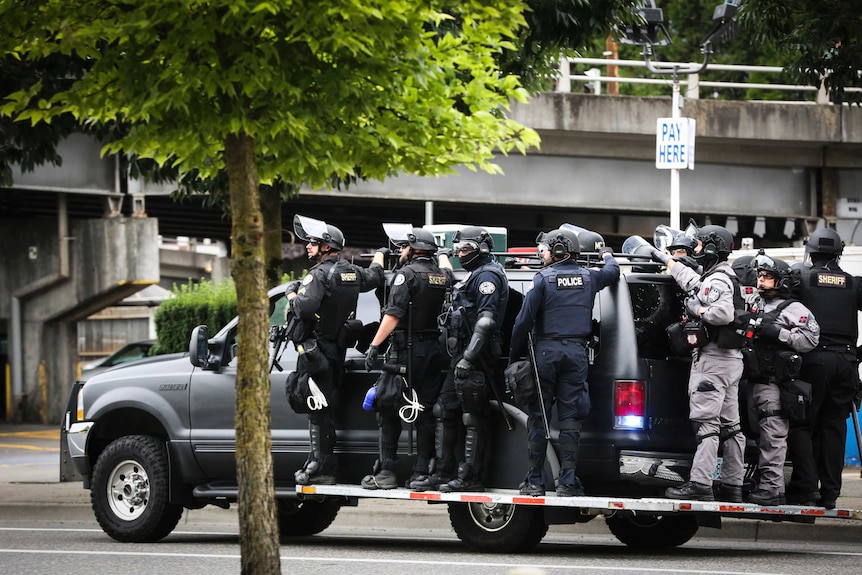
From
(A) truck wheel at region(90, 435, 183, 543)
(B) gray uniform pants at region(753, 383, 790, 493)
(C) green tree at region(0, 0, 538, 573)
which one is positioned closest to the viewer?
(C) green tree at region(0, 0, 538, 573)

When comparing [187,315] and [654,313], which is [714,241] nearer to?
[654,313]

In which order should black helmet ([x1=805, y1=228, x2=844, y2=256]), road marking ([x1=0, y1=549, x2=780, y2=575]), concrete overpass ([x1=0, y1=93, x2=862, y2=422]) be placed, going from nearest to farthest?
road marking ([x1=0, y1=549, x2=780, y2=575]) → black helmet ([x1=805, y1=228, x2=844, y2=256]) → concrete overpass ([x1=0, y1=93, x2=862, y2=422])

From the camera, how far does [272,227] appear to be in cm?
1456

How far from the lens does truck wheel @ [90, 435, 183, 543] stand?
A: 10539 millimetres

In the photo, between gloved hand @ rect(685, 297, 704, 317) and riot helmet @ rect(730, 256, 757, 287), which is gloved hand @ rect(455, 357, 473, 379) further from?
riot helmet @ rect(730, 256, 757, 287)

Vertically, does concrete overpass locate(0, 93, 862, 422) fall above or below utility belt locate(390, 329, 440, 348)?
above

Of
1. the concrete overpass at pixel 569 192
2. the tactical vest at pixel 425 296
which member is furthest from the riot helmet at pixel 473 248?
the concrete overpass at pixel 569 192

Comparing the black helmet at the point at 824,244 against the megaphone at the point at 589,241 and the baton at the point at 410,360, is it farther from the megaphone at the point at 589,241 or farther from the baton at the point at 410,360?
the baton at the point at 410,360

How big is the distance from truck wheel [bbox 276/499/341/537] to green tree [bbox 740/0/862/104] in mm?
6191

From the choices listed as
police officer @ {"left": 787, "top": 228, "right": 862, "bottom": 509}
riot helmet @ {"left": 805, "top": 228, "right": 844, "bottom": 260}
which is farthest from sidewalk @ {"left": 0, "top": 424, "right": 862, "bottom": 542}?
riot helmet @ {"left": 805, "top": 228, "right": 844, "bottom": 260}

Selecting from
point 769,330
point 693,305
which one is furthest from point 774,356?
point 693,305

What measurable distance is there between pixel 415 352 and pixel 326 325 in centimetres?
68

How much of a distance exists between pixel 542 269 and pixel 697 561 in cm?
215

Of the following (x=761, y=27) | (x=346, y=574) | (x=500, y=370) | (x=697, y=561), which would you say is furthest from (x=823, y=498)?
(x=761, y=27)
